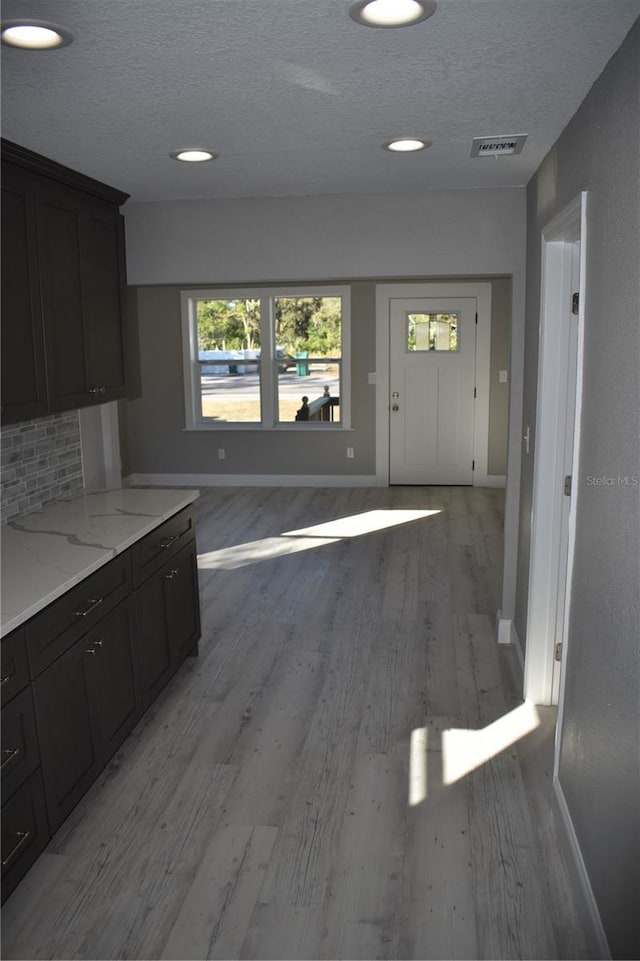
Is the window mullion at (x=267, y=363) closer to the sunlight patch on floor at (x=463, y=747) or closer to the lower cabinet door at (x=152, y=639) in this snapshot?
the lower cabinet door at (x=152, y=639)

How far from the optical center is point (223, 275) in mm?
4074

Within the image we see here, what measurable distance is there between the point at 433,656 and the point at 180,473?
502 centimetres

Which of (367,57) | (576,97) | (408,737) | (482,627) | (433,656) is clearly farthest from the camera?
(482,627)

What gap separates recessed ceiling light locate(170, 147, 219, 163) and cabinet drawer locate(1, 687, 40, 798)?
202 cm

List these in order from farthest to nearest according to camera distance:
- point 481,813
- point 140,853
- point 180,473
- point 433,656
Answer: point 180,473
point 433,656
point 481,813
point 140,853

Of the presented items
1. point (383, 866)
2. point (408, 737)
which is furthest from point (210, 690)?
point (383, 866)

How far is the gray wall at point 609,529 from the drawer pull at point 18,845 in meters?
1.64

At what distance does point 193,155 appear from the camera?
3010 mm

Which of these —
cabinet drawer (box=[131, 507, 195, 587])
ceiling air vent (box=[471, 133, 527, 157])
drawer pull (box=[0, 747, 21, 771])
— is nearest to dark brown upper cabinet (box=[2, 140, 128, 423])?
cabinet drawer (box=[131, 507, 195, 587])

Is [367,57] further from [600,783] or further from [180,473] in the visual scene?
[180,473]

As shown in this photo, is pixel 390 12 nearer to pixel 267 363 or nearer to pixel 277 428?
pixel 267 363

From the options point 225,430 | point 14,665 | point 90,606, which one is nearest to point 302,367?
point 225,430

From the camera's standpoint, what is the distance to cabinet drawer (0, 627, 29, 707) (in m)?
2.14

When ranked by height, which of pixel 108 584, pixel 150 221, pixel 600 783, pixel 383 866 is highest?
pixel 150 221
